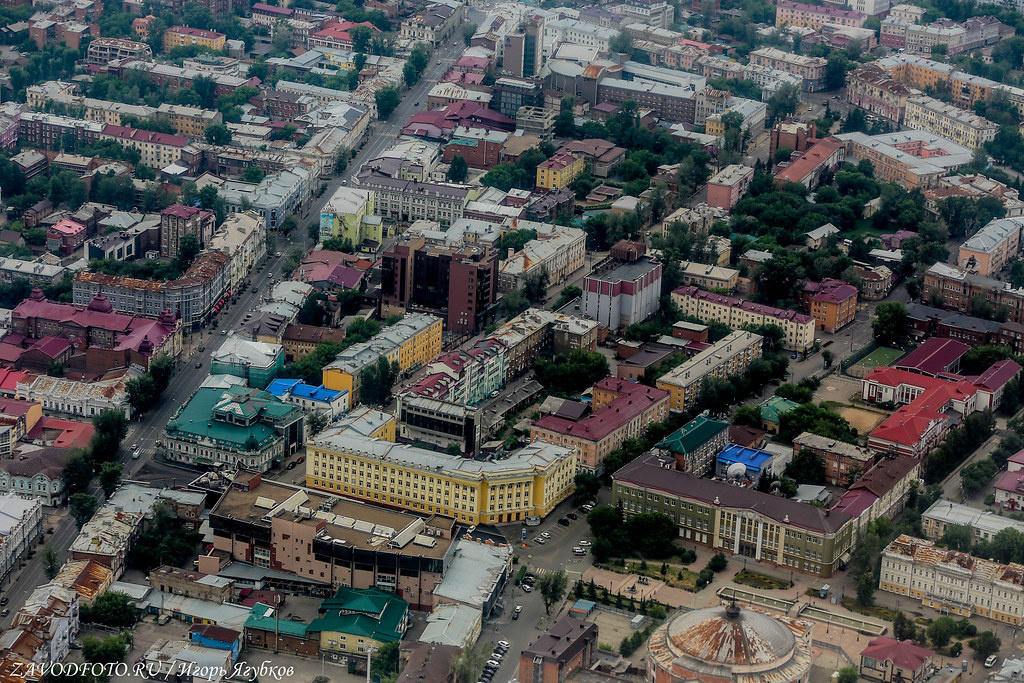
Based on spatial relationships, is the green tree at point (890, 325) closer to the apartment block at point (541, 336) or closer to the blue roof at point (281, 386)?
the apartment block at point (541, 336)

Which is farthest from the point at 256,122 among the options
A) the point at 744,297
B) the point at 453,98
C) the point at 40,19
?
the point at 744,297

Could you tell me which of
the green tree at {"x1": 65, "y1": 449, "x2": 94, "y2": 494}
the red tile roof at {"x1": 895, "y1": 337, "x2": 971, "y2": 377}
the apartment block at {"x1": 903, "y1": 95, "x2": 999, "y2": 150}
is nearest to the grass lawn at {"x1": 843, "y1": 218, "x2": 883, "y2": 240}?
the red tile roof at {"x1": 895, "y1": 337, "x2": 971, "y2": 377}

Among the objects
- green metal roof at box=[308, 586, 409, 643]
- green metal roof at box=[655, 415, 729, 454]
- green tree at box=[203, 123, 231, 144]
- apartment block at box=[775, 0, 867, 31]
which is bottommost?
green metal roof at box=[308, 586, 409, 643]

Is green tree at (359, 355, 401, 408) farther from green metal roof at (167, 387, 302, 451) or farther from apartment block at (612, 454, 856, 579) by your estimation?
apartment block at (612, 454, 856, 579)

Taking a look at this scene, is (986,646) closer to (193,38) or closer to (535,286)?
(535,286)

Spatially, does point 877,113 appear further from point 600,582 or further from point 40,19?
point 600,582

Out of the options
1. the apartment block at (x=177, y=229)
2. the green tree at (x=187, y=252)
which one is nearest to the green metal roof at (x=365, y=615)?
the green tree at (x=187, y=252)

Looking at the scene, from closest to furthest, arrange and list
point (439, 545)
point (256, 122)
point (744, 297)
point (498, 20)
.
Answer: point (439, 545)
point (744, 297)
point (256, 122)
point (498, 20)
